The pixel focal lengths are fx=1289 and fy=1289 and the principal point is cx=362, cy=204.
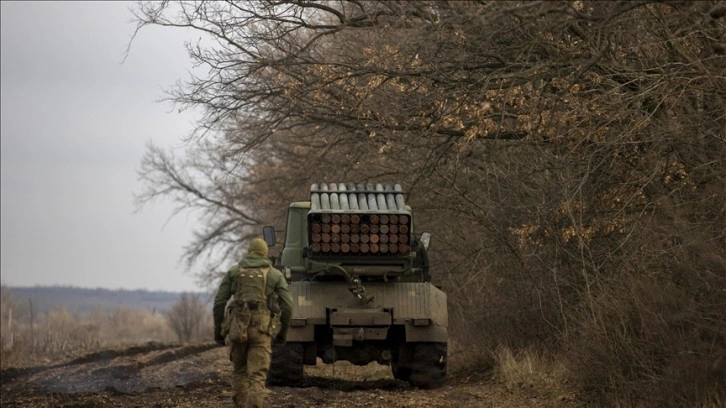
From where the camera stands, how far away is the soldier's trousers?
Result: 12.7m

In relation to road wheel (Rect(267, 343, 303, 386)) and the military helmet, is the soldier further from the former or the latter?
road wheel (Rect(267, 343, 303, 386))

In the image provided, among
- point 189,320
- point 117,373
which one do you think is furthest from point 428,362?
point 189,320

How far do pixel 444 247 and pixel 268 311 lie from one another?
1288 centimetres

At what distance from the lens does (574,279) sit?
1912cm

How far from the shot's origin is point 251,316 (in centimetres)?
1278

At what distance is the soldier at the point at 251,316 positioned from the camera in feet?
41.9

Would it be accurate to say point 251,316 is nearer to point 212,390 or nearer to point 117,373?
point 212,390

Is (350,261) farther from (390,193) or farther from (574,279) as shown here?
(574,279)

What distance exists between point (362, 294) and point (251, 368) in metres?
4.46

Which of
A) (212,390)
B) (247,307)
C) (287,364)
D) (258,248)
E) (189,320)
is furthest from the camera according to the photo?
(189,320)

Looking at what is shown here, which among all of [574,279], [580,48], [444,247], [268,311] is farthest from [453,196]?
[268,311]

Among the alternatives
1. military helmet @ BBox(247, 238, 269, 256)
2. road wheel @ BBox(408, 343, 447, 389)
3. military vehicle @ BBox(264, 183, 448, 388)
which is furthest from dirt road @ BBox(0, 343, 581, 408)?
military helmet @ BBox(247, 238, 269, 256)

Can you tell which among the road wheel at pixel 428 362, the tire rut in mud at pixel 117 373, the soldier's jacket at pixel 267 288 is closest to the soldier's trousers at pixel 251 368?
the soldier's jacket at pixel 267 288

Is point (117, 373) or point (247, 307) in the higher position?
point (247, 307)
